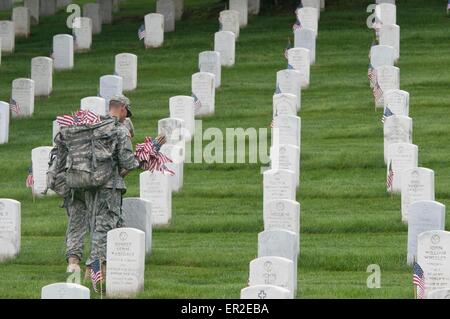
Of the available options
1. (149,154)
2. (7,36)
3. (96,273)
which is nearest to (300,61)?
(7,36)

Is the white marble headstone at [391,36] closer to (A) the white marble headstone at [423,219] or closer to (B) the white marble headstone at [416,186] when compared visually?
(B) the white marble headstone at [416,186]

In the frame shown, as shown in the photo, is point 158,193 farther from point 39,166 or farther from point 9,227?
point 39,166

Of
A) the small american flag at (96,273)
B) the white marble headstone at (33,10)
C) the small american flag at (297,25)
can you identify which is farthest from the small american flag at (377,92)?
the white marble headstone at (33,10)

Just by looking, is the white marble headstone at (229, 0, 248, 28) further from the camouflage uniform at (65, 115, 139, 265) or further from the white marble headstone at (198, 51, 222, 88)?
the camouflage uniform at (65, 115, 139, 265)

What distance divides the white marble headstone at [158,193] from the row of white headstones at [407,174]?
10.2 feet

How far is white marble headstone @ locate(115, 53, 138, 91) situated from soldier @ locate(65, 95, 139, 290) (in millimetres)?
13037

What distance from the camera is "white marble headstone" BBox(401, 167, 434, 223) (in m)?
20.4

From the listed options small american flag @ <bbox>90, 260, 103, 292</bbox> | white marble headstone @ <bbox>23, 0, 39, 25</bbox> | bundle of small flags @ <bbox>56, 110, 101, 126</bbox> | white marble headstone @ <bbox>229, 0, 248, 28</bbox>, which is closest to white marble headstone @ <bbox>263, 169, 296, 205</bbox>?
bundle of small flags @ <bbox>56, 110, 101, 126</bbox>

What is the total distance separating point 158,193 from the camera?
20891mm

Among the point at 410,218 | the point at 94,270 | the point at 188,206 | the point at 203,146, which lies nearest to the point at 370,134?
the point at 203,146

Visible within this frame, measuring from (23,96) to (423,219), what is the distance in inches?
485

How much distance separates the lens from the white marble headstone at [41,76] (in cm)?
3041

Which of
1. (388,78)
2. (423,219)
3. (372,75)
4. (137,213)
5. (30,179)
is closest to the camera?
(423,219)

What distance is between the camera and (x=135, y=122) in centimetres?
2780
